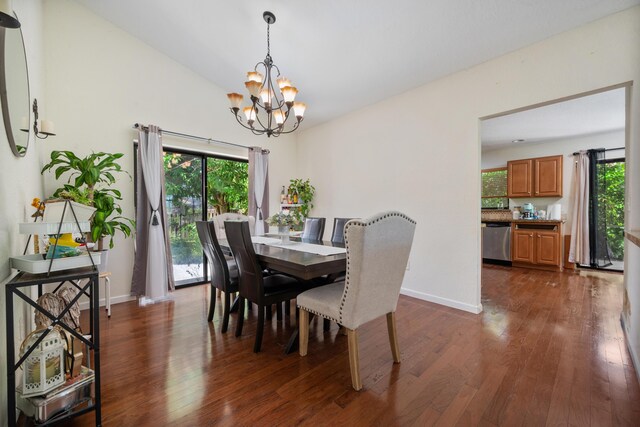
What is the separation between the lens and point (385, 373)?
1.79 m

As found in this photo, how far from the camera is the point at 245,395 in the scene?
1.58m

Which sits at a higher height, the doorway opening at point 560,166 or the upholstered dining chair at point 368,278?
the doorway opening at point 560,166

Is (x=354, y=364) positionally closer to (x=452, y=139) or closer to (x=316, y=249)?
(x=316, y=249)

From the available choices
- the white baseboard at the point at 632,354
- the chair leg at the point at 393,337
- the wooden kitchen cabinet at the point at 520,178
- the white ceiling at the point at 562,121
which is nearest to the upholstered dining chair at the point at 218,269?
the chair leg at the point at 393,337

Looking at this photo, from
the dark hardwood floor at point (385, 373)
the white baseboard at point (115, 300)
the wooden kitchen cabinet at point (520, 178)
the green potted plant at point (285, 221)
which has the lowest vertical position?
the dark hardwood floor at point (385, 373)

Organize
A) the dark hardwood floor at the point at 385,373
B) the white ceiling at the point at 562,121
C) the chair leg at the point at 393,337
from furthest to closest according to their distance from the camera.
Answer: the white ceiling at the point at 562,121 → the chair leg at the point at 393,337 → the dark hardwood floor at the point at 385,373

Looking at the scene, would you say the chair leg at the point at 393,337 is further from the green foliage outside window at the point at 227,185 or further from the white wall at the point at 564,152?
the white wall at the point at 564,152

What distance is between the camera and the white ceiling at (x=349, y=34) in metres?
2.21

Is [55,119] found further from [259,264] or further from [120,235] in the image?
[259,264]

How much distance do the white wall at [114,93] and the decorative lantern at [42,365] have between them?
187 cm

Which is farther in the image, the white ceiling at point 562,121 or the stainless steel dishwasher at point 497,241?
the stainless steel dishwasher at point 497,241

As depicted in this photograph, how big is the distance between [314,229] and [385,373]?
1842 millimetres

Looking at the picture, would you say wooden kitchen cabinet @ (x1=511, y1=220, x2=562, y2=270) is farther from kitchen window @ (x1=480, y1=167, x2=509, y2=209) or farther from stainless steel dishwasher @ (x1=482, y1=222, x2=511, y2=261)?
kitchen window @ (x1=480, y1=167, x2=509, y2=209)

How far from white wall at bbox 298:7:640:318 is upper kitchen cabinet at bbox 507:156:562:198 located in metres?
3.38
